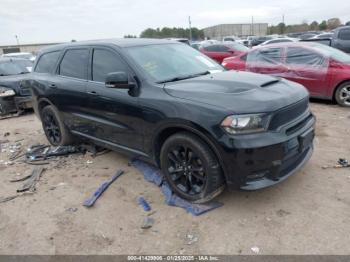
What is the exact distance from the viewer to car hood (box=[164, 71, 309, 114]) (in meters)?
2.95

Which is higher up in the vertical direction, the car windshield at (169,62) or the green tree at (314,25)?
the green tree at (314,25)

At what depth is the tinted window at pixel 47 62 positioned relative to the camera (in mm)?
5270

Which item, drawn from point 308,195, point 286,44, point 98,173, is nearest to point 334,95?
point 286,44

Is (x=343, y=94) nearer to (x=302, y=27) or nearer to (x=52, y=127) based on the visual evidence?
(x=52, y=127)

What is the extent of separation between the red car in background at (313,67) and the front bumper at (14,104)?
254 inches

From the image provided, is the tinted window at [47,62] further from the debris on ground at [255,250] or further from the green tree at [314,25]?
the green tree at [314,25]

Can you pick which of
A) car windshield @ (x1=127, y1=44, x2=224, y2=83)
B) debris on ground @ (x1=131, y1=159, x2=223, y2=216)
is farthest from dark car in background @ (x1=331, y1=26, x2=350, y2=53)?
debris on ground @ (x1=131, y1=159, x2=223, y2=216)

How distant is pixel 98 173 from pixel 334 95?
5.68 m

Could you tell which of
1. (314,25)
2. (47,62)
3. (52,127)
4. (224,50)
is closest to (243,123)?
(52,127)

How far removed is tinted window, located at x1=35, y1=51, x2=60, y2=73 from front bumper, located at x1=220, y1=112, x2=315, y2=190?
3691mm

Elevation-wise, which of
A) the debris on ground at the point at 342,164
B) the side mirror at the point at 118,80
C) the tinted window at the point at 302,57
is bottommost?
the debris on ground at the point at 342,164

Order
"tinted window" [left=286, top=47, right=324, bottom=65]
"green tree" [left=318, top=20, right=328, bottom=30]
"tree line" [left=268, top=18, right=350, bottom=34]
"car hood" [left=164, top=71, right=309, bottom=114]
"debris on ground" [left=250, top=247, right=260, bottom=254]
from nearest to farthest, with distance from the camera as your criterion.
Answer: "debris on ground" [left=250, top=247, right=260, bottom=254] < "car hood" [left=164, top=71, right=309, bottom=114] < "tinted window" [left=286, top=47, right=324, bottom=65] < "green tree" [left=318, top=20, right=328, bottom=30] < "tree line" [left=268, top=18, right=350, bottom=34]

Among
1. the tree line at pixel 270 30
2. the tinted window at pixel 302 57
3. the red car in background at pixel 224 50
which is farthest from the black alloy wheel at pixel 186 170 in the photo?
the tree line at pixel 270 30

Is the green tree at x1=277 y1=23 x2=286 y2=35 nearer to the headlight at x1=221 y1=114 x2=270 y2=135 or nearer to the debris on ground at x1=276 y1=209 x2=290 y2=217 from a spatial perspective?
the debris on ground at x1=276 y1=209 x2=290 y2=217
